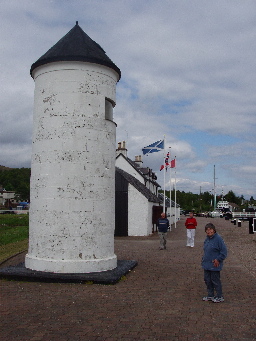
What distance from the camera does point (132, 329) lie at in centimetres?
632

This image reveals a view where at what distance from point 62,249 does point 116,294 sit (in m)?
2.63

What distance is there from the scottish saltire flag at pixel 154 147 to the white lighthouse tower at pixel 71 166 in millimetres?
14760

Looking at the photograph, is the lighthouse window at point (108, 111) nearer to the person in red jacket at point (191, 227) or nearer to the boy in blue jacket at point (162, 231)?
the boy in blue jacket at point (162, 231)

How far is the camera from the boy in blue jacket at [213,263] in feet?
26.9

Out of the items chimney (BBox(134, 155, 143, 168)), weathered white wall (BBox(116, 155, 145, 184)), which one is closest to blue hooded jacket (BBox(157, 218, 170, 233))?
weathered white wall (BBox(116, 155, 145, 184))

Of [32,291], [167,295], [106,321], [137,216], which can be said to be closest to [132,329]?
[106,321]

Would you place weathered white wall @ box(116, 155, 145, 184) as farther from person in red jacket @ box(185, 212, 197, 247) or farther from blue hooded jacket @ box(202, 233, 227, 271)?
blue hooded jacket @ box(202, 233, 227, 271)

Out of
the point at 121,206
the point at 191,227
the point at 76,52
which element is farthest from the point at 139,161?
the point at 76,52

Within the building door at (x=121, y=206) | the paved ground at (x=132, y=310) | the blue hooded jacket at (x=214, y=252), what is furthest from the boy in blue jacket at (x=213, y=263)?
the building door at (x=121, y=206)

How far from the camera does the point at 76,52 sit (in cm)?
1127

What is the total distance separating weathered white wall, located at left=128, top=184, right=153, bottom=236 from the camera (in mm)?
26281

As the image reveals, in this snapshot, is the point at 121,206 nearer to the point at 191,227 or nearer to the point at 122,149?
the point at 122,149

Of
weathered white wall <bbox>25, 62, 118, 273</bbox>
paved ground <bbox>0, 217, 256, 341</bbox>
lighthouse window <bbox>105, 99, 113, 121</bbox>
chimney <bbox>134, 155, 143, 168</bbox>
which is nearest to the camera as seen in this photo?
paved ground <bbox>0, 217, 256, 341</bbox>

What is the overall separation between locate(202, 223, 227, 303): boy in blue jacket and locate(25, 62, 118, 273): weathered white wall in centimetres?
364
